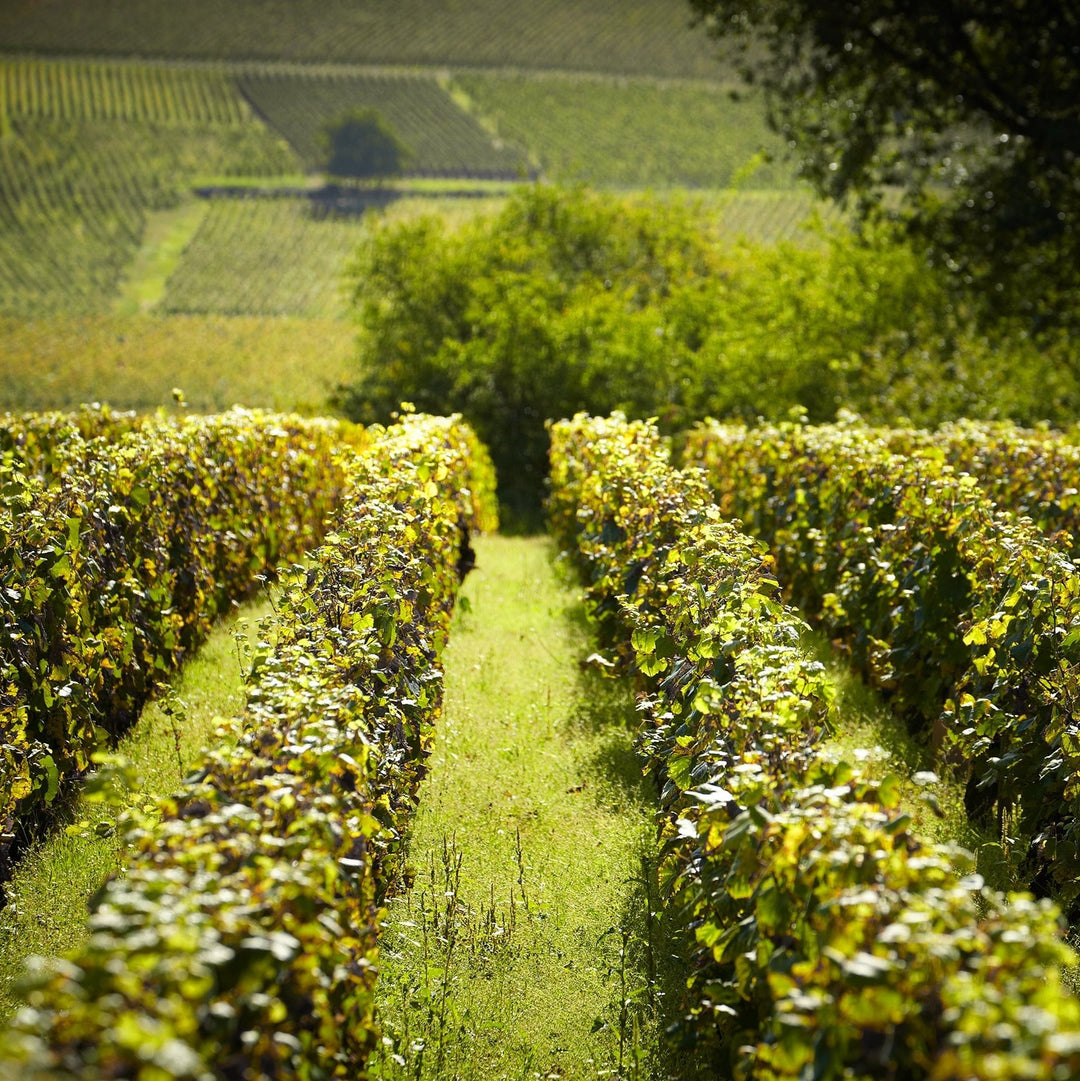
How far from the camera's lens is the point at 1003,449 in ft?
34.7

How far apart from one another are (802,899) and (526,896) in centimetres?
253

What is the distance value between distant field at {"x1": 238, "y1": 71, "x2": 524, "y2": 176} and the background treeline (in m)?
61.9

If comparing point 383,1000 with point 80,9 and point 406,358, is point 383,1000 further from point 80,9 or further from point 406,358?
point 80,9

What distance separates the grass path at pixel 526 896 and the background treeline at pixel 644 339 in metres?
11.3

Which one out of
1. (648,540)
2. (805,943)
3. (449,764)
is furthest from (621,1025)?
(648,540)

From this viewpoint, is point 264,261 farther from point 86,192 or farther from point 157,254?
point 86,192

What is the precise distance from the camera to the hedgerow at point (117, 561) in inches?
241

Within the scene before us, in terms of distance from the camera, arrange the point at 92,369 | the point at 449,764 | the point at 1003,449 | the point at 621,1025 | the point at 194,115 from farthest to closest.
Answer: the point at 194,115, the point at 92,369, the point at 1003,449, the point at 449,764, the point at 621,1025

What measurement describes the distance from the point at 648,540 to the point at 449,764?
1979 mm

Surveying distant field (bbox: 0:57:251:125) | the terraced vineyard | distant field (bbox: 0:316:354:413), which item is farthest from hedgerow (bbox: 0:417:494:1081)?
distant field (bbox: 0:57:251:125)

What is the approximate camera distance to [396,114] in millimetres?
96625

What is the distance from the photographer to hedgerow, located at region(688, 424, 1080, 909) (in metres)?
5.49

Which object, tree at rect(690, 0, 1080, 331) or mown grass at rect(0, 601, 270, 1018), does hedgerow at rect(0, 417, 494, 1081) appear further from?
tree at rect(690, 0, 1080, 331)

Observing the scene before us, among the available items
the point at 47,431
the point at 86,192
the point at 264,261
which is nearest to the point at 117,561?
the point at 47,431
